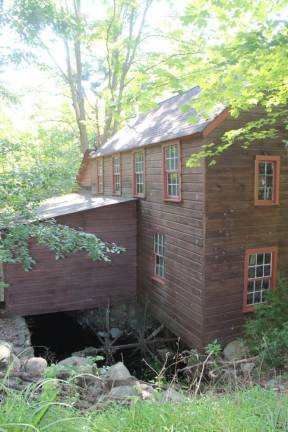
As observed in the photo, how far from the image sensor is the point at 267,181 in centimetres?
938

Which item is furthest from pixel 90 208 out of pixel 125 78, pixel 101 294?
pixel 125 78

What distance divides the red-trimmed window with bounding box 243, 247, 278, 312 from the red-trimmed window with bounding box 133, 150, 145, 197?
178 inches

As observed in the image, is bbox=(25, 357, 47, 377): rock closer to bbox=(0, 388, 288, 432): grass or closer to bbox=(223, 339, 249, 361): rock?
bbox=(0, 388, 288, 432): grass

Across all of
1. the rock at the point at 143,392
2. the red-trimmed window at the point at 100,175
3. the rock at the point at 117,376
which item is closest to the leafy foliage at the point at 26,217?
the rock at the point at 117,376

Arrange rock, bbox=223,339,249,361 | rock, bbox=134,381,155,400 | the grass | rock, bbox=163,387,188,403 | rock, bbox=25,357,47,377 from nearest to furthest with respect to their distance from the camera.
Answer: the grass < rock, bbox=163,387,188,403 < rock, bbox=134,381,155,400 < rock, bbox=25,357,47,377 < rock, bbox=223,339,249,361

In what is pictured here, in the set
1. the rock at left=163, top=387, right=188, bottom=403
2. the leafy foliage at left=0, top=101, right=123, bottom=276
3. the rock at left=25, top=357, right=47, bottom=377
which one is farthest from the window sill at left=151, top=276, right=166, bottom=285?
the rock at left=163, top=387, right=188, bottom=403

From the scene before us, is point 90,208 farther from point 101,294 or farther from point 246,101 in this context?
point 246,101

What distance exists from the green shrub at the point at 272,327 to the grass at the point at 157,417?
13.9 ft

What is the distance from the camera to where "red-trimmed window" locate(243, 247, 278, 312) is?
935 centimetres

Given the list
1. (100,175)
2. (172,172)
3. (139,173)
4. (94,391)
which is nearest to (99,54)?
(100,175)

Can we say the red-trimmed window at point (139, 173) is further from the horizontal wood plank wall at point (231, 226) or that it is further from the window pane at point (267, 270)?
the window pane at point (267, 270)

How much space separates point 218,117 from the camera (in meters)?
8.34

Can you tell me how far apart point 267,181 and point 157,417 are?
7715mm

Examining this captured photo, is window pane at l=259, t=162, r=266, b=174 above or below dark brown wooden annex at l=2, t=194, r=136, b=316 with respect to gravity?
above
